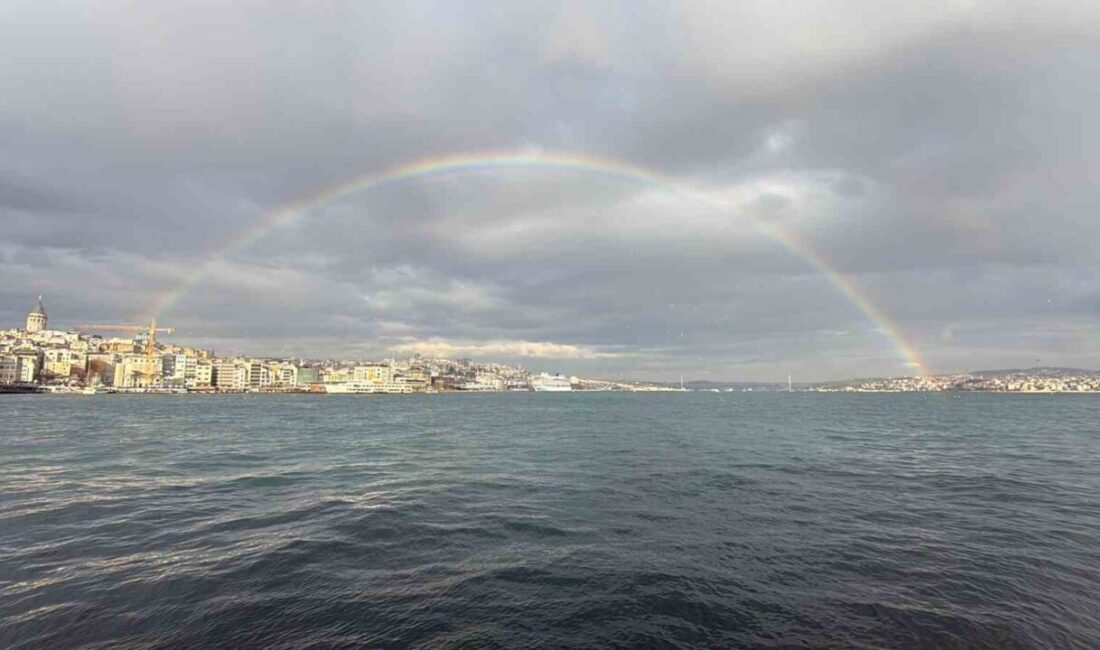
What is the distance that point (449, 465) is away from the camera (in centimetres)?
3128

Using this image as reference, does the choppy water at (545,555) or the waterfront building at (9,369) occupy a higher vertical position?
the waterfront building at (9,369)

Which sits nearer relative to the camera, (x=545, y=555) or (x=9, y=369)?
(x=545, y=555)

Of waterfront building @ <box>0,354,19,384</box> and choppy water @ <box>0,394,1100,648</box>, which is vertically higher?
waterfront building @ <box>0,354,19,384</box>

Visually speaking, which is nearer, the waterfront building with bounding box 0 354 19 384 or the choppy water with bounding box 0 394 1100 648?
the choppy water with bounding box 0 394 1100 648

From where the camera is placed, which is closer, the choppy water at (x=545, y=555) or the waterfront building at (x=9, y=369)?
the choppy water at (x=545, y=555)

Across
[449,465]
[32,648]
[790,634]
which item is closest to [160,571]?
[32,648]

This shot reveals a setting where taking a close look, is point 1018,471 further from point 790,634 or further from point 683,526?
point 790,634

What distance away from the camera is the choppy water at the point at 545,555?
1052 centimetres

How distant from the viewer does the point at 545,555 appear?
48.0 ft

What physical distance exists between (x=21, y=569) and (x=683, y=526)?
17.1 metres

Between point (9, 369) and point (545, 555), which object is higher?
point (9, 369)

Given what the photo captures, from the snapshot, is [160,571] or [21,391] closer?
[160,571]

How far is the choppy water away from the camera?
414 inches

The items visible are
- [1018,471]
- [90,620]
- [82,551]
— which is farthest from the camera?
[1018,471]
